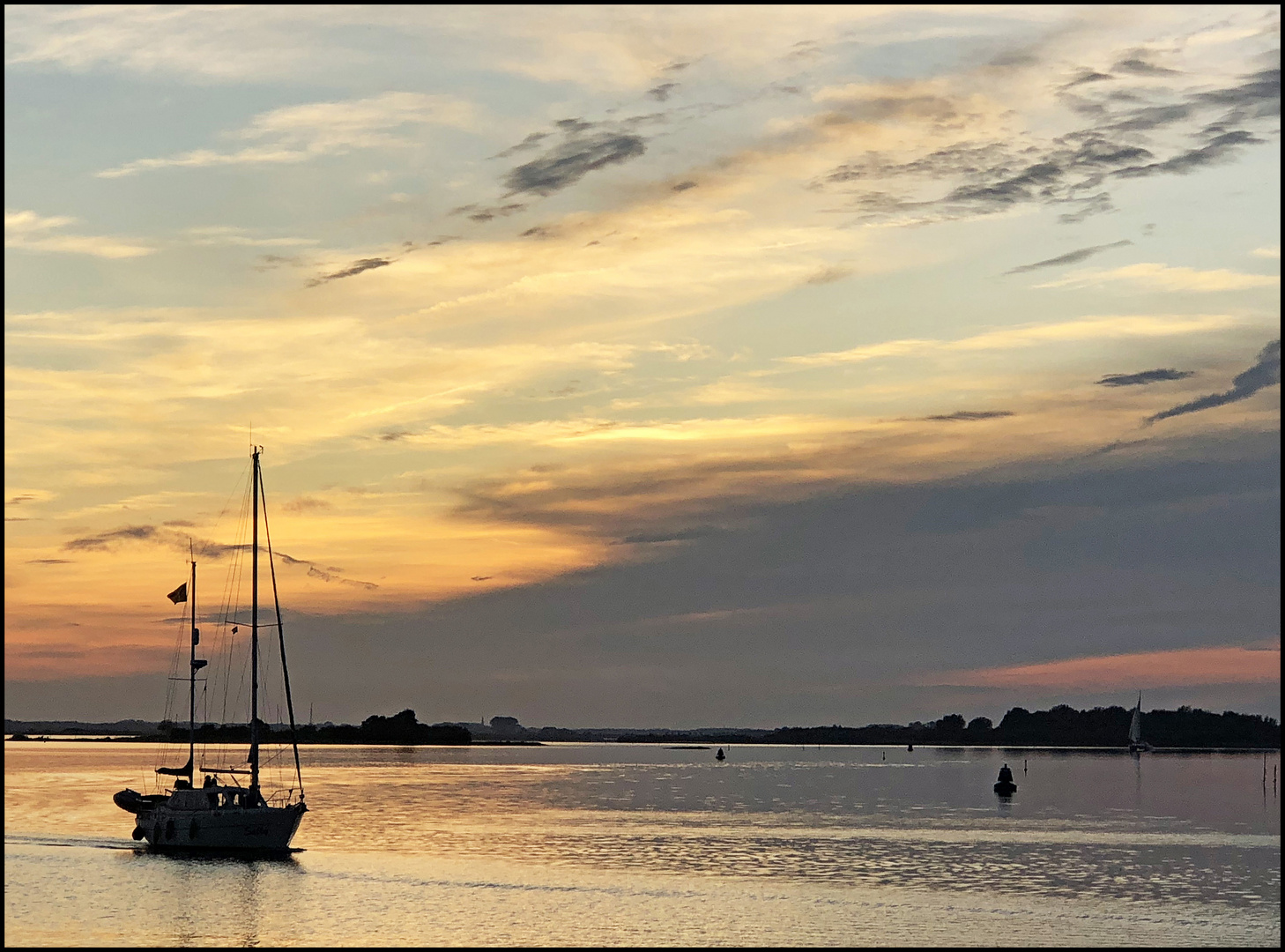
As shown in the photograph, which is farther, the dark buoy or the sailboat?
the dark buoy

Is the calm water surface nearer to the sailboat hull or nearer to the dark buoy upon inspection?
the sailboat hull

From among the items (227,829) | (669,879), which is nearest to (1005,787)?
(669,879)

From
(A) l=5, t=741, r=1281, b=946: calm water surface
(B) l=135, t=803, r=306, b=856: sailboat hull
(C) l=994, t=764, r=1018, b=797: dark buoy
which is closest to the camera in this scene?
(A) l=5, t=741, r=1281, b=946: calm water surface

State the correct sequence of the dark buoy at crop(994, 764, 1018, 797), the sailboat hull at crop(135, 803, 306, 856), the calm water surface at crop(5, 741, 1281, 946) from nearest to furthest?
the calm water surface at crop(5, 741, 1281, 946) → the sailboat hull at crop(135, 803, 306, 856) → the dark buoy at crop(994, 764, 1018, 797)

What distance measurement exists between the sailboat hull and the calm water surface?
1.59 m

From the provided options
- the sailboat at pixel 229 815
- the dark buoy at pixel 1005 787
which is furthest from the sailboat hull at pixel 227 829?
the dark buoy at pixel 1005 787

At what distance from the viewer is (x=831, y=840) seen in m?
93.6

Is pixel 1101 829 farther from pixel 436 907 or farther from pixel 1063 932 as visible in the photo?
pixel 436 907

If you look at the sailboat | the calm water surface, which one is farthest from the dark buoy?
the sailboat

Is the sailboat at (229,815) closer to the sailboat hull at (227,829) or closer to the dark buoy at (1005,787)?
the sailboat hull at (227,829)

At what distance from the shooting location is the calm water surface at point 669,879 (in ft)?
183

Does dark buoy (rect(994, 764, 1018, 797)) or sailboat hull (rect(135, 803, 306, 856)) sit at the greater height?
sailboat hull (rect(135, 803, 306, 856))

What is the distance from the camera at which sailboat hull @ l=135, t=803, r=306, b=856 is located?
7994 centimetres

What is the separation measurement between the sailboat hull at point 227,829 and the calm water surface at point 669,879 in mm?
1590
